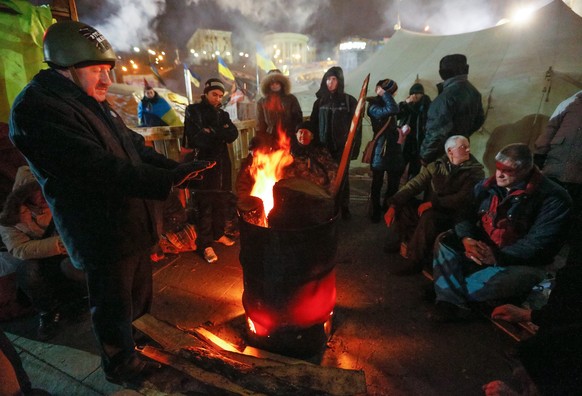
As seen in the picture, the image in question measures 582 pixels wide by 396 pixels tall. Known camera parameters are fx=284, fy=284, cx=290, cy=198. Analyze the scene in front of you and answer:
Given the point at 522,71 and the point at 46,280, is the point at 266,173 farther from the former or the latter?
the point at 522,71

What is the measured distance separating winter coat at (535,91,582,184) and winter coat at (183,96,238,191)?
5.22m

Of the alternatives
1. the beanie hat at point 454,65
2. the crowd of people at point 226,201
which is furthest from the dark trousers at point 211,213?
the beanie hat at point 454,65

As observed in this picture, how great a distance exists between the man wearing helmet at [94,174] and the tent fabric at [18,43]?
3.60 metres

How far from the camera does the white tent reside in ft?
22.5

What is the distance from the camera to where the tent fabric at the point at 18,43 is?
168 inches

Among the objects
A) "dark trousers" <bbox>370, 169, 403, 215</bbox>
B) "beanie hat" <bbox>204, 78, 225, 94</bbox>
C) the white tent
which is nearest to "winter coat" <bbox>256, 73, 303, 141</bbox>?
"beanie hat" <bbox>204, 78, 225, 94</bbox>

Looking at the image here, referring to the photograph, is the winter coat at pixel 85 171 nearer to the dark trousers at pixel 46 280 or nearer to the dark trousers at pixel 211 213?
the dark trousers at pixel 46 280

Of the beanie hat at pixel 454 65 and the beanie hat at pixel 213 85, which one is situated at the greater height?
the beanie hat at pixel 454 65

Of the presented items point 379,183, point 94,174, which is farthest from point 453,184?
point 94,174

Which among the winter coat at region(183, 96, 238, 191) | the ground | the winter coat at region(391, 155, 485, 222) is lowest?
the ground

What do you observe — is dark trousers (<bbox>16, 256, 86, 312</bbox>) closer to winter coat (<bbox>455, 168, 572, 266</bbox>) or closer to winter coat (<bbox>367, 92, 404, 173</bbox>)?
winter coat (<bbox>455, 168, 572, 266</bbox>)

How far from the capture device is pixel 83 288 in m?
3.38

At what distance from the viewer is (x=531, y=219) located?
3062 millimetres

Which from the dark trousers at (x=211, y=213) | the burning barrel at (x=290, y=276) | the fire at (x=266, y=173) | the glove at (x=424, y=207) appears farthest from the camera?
the dark trousers at (x=211, y=213)
